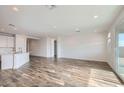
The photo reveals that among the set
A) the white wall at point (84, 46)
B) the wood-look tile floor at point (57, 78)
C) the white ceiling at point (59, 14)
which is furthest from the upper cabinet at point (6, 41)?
the white wall at point (84, 46)

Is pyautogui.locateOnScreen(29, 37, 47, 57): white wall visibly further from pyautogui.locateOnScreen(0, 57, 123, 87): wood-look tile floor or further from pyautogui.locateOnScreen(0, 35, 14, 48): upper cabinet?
pyautogui.locateOnScreen(0, 57, 123, 87): wood-look tile floor

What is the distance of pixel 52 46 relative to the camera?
1209 centimetres

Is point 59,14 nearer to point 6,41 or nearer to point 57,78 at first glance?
point 57,78

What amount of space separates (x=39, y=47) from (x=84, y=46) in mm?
5562

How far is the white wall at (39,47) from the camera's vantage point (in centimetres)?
1168

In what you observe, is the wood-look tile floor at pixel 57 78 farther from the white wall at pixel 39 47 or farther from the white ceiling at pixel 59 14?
the white wall at pixel 39 47

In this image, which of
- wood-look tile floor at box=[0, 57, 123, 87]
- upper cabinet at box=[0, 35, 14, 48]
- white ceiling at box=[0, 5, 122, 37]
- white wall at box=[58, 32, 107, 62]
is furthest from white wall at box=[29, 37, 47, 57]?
white ceiling at box=[0, 5, 122, 37]

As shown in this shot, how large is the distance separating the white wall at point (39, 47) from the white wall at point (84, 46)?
5.81 ft

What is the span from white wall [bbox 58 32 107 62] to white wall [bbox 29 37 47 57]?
1.77m

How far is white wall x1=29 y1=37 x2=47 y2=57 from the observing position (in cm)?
1168

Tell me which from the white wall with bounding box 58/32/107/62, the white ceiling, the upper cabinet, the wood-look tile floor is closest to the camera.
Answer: the white ceiling

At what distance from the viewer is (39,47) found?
40.1ft
